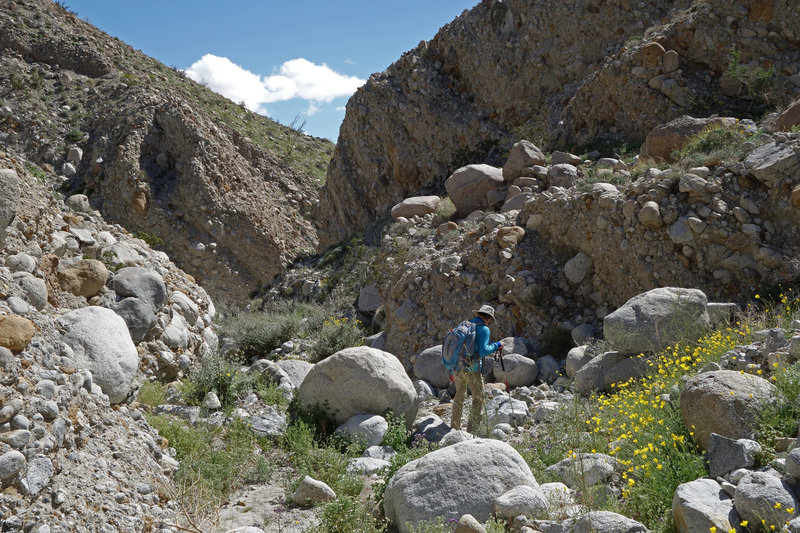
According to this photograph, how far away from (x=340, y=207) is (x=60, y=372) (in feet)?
55.6

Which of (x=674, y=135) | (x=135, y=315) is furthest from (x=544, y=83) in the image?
(x=135, y=315)

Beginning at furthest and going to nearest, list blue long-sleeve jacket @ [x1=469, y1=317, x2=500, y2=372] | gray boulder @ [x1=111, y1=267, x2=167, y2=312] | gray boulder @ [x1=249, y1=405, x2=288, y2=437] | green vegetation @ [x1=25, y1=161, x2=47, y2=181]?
green vegetation @ [x1=25, y1=161, x2=47, y2=181], gray boulder @ [x1=111, y1=267, x2=167, y2=312], blue long-sleeve jacket @ [x1=469, y1=317, x2=500, y2=372], gray boulder @ [x1=249, y1=405, x2=288, y2=437]

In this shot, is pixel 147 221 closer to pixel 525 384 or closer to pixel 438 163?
pixel 438 163

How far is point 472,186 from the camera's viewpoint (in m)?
14.1

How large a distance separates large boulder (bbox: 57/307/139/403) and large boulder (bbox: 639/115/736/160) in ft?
32.5

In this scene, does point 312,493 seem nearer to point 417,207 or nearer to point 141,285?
point 141,285

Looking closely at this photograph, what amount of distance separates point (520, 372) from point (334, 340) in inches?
156

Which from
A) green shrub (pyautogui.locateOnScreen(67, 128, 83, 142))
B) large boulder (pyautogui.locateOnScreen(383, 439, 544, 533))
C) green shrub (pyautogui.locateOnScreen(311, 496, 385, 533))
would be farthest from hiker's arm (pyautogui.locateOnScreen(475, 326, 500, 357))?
green shrub (pyautogui.locateOnScreen(67, 128, 83, 142))

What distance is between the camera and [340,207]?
21.4 m

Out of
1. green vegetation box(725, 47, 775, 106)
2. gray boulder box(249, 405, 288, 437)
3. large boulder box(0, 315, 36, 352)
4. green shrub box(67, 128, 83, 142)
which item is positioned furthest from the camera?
green shrub box(67, 128, 83, 142)

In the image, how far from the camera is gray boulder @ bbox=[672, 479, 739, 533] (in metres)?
3.30

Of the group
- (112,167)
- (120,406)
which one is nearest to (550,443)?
(120,406)

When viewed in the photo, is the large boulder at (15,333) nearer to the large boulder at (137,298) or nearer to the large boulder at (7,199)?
the large boulder at (7,199)

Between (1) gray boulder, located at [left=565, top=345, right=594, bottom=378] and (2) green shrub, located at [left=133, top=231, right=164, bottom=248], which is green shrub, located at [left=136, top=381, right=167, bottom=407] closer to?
(1) gray boulder, located at [left=565, top=345, right=594, bottom=378]
